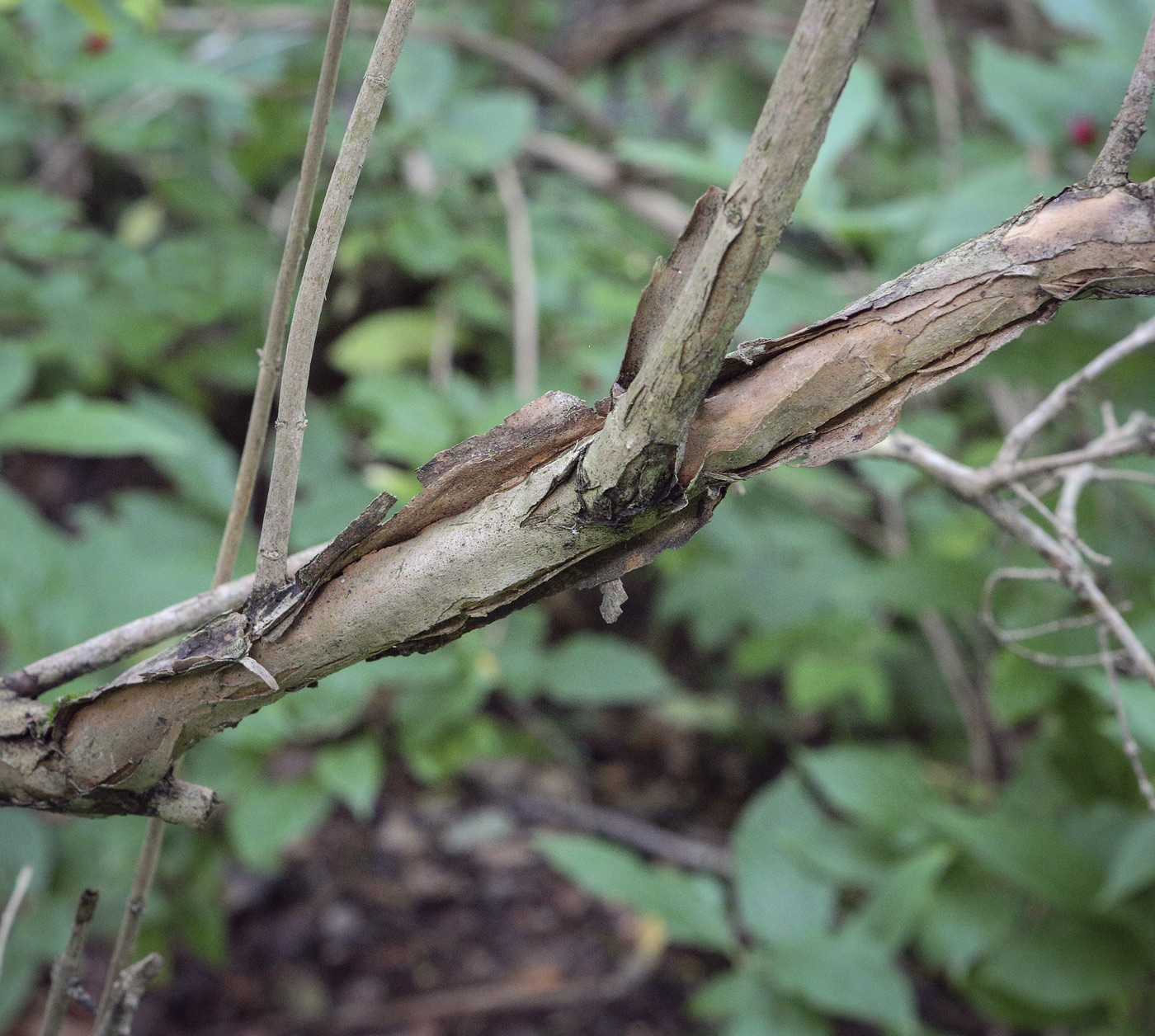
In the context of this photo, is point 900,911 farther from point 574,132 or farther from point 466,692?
point 574,132

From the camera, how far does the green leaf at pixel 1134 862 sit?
1328mm

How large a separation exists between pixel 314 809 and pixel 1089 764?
1375mm

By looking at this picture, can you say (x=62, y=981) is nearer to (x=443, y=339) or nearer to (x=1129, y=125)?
(x=1129, y=125)

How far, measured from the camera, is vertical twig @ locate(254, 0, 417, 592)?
492 mm

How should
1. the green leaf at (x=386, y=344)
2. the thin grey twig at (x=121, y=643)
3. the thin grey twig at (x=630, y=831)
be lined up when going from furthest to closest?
the thin grey twig at (x=630, y=831) < the green leaf at (x=386, y=344) < the thin grey twig at (x=121, y=643)

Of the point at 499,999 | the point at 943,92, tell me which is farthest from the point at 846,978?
the point at 943,92

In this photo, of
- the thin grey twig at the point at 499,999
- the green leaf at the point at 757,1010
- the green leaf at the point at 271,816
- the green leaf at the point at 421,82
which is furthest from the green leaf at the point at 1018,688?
the green leaf at the point at 421,82

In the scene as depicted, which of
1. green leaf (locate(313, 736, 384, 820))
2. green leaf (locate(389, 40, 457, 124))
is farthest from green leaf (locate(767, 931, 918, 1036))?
green leaf (locate(389, 40, 457, 124))

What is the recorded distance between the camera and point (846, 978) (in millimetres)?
1491

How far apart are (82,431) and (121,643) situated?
0.99 m

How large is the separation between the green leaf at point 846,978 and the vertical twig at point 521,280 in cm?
102

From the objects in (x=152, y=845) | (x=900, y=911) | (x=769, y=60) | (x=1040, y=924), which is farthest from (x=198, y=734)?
(x=769, y=60)

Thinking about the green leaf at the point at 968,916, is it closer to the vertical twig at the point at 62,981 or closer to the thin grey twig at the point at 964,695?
the thin grey twig at the point at 964,695

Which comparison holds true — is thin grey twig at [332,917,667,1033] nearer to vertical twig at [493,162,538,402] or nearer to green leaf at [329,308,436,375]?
vertical twig at [493,162,538,402]
